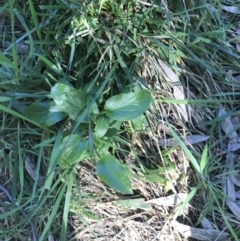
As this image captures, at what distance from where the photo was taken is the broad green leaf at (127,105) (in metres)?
1.17

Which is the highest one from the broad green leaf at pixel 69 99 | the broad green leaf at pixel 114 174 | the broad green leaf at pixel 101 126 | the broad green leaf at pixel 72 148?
the broad green leaf at pixel 69 99

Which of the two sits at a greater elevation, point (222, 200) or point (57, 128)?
point (57, 128)

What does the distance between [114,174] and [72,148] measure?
0.13 m

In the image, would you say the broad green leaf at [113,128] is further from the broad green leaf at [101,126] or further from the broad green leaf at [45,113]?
the broad green leaf at [45,113]

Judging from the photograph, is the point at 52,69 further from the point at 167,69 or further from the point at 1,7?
the point at 167,69

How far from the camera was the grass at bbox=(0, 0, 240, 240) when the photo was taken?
3.94 ft

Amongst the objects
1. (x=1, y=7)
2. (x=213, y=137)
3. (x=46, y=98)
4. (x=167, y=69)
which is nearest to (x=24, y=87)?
(x=46, y=98)

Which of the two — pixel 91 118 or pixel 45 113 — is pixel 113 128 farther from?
pixel 45 113

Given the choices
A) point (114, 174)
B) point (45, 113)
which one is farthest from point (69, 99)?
point (114, 174)

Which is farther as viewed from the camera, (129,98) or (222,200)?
(222,200)

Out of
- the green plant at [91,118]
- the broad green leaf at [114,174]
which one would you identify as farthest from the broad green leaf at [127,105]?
the broad green leaf at [114,174]

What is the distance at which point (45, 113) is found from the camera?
1.20 metres

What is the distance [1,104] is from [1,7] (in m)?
0.27

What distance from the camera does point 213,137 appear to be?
1338 mm
